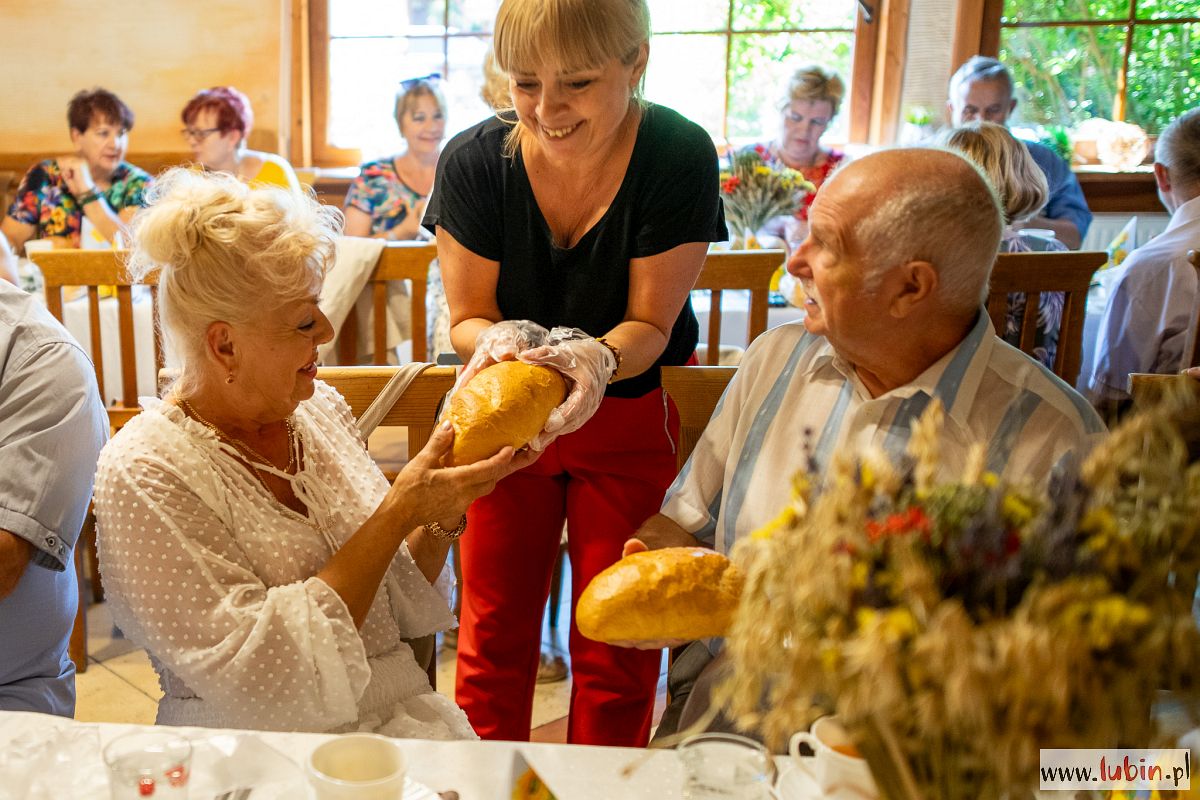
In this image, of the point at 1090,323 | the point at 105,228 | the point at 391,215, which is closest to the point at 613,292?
the point at 1090,323

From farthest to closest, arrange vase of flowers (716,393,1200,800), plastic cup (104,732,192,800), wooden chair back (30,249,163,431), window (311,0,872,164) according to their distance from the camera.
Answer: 1. window (311,0,872,164)
2. wooden chair back (30,249,163,431)
3. plastic cup (104,732,192,800)
4. vase of flowers (716,393,1200,800)

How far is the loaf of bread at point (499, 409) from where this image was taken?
1608 millimetres

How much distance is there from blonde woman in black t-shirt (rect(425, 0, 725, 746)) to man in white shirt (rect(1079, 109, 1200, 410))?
75.1 inches

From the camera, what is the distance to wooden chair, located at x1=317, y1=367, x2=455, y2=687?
1.94 m

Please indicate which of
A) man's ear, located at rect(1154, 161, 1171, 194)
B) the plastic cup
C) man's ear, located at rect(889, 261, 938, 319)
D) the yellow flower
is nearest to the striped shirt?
man's ear, located at rect(889, 261, 938, 319)

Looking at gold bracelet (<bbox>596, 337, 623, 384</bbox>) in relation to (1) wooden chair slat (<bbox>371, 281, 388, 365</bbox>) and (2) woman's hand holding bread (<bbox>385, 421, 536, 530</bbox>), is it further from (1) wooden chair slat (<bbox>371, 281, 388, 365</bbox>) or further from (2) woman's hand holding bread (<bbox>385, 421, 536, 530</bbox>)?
(1) wooden chair slat (<bbox>371, 281, 388, 365</bbox>)

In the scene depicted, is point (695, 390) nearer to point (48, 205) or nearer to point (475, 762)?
point (475, 762)

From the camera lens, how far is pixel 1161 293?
132 inches

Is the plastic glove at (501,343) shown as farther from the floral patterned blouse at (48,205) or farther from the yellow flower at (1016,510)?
the floral patterned blouse at (48,205)

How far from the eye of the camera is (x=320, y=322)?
1689 mm

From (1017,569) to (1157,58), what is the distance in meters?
5.42

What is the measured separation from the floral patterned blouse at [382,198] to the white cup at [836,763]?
13.0 ft

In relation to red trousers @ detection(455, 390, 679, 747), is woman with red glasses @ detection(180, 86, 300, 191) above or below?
above

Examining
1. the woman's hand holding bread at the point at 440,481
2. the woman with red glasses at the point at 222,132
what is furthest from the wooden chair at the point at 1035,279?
the woman with red glasses at the point at 222,132
